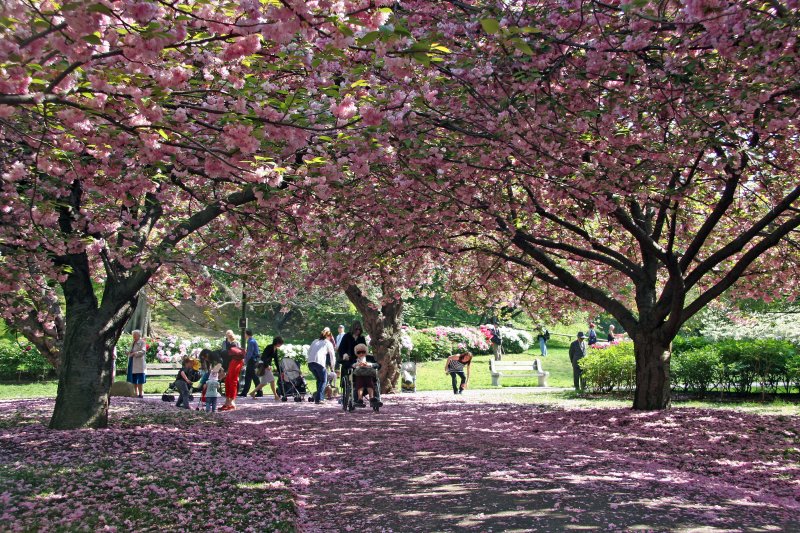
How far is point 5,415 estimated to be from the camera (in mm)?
13359

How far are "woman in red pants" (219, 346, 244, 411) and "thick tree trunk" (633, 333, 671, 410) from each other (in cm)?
789

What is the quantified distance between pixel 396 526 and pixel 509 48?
14.6 ft

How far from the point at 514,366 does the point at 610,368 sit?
6844mm

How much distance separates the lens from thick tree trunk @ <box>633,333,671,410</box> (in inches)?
522

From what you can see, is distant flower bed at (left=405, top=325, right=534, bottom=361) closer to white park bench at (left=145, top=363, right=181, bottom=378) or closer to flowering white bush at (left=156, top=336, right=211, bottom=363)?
flowering white bush at (left=156, top=336, right=211, bottom=363)

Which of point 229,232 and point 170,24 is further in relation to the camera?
point 229,232

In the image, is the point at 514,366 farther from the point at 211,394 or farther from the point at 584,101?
the point at 584,101

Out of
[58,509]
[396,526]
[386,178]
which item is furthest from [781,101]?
[58,509]

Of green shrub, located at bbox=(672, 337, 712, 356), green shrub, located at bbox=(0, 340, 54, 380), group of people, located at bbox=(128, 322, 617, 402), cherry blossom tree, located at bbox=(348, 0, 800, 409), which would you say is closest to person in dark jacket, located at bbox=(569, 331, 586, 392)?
group of people, located at bbox=(128, 322, 617, 402)

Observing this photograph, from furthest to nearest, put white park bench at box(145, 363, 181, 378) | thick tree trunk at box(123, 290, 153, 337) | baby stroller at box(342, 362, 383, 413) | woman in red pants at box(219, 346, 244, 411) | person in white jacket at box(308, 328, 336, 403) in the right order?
thick tree trunk at box(123, 290, 153, 337) < white park bench at box(145, 363, 181, 378) < person in white jacket at box(308, 328, 336, 403) < woman in red pants at box(219, 346, 244, 411) < baby stroller at box(342, 362, 383, 413)

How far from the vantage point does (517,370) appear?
25656 millimetres

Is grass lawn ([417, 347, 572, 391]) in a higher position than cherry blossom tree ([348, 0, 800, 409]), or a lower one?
lower

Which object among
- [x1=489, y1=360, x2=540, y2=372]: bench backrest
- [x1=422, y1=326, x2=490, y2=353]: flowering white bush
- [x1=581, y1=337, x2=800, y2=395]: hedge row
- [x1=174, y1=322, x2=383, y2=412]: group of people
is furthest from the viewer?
[x1=422, y1=326, x2=490, y2=353]: flowering white bush

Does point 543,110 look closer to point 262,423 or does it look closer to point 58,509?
point 58,509
